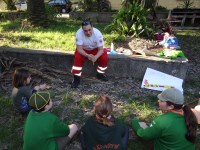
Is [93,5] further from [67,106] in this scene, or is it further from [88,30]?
A: [67,106]

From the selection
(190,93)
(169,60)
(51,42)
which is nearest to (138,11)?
(51,42)

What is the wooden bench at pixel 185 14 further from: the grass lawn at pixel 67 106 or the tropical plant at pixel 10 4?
the tropical plant at pixel 10 4

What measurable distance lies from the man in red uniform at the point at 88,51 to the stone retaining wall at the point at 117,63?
0.40 m

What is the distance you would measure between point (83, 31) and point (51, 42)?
2937 millimetres

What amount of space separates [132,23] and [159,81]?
3624 mm

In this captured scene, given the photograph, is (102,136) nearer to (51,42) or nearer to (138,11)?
(51,42)

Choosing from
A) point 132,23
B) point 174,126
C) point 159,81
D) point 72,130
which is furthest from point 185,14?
point 174,126

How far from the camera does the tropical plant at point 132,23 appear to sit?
883cm

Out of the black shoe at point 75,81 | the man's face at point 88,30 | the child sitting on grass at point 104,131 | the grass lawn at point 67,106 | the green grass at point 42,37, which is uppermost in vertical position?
the man's face at point 88,30

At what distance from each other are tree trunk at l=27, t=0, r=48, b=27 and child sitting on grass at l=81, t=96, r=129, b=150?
800 cm

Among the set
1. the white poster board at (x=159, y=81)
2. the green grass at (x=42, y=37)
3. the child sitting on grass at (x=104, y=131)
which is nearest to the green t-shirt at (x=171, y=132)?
the child sitting on grass at (x=104, y=131)

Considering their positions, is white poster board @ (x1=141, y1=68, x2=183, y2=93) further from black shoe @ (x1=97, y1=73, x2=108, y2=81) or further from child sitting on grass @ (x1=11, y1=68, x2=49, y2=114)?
child sitting on grass @ (x1=11, y1=68, x2=49, y2=114)

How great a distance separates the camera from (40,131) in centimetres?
335

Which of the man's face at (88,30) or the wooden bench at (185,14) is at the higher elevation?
the man's face at (88,30)
